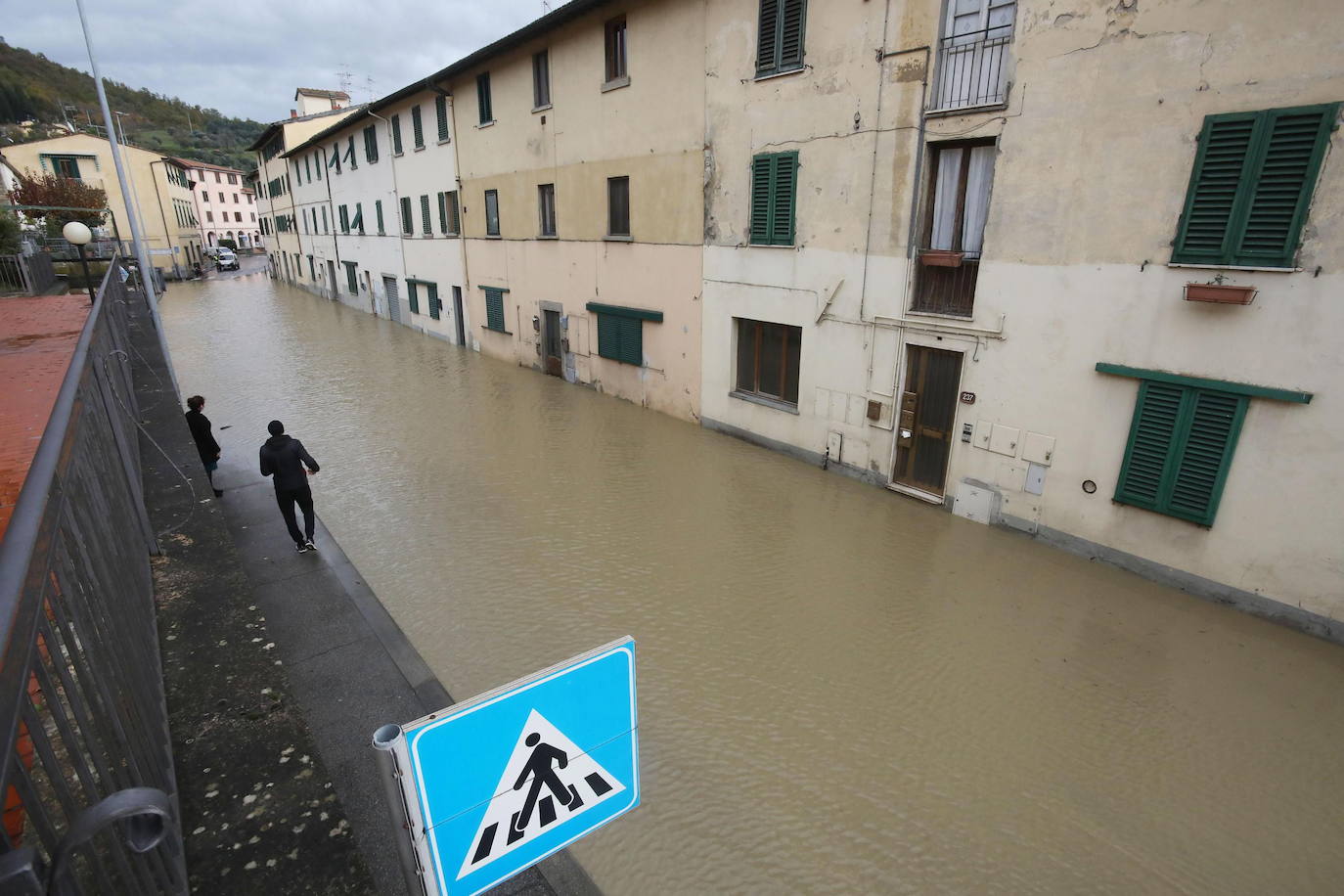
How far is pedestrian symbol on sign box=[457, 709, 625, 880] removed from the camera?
1797mm

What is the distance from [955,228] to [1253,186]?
3.14 meters

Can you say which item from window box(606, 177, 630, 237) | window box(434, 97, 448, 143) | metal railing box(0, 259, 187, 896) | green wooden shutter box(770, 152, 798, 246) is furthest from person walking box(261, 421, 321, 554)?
window box(434, 97, 448, 143)

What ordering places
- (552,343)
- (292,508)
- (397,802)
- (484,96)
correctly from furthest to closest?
(484,96)
(552,343)
(292,508)
(397,802)

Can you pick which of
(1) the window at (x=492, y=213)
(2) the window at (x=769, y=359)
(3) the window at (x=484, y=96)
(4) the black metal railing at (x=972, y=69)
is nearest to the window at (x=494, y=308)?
(1) the window at (x=492, y=213)

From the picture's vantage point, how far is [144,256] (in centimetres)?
1498

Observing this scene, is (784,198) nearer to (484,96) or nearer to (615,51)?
(615,51)

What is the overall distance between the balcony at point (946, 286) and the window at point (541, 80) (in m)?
11.2

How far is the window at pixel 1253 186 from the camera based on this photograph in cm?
617

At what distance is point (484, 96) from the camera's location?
18.8 meters

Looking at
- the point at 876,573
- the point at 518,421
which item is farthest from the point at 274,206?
the point at 876,573

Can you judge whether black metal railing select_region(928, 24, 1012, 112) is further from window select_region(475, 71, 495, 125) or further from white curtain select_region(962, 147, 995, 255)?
window select_region(475, 71, 495, 125)

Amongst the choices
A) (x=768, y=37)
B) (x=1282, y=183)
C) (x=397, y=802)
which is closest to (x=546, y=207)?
(x=768, y=37)

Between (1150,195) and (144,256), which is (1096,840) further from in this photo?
(144,256)

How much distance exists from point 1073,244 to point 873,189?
2.89m
